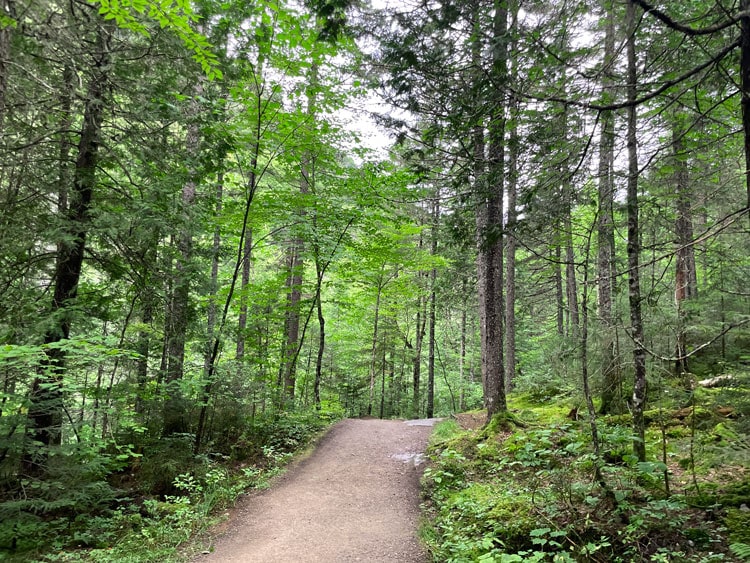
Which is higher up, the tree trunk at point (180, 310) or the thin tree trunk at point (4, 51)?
the thin tree trunk at point (4, 51)

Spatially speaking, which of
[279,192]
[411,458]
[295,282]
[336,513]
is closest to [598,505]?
[336,513]

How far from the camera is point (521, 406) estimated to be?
1210 centimetres

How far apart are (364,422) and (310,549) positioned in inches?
286

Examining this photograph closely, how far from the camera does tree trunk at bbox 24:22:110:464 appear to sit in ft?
16.8

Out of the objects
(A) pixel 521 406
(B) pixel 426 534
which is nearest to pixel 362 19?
(B) pixel 426 534

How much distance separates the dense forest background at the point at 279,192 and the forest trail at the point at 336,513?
4.85 feet

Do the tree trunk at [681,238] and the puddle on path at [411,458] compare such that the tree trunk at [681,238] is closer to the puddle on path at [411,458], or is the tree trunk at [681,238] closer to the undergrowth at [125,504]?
the puddle on path at [411,458]

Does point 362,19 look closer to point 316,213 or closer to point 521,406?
point 316,213

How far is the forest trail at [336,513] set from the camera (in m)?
4.78

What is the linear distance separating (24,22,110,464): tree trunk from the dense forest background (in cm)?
4

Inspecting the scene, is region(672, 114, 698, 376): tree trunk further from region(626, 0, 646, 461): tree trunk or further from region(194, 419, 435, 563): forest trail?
region(194, 419, 435, 563): forest trail

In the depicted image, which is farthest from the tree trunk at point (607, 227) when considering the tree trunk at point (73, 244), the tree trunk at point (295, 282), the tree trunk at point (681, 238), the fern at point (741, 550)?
the tree trunk at point (73, 244)

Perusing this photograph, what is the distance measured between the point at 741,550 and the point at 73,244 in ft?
25.5

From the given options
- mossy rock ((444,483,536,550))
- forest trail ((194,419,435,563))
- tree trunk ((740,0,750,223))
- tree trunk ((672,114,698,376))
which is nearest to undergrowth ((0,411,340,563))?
forest trail ((194,419,435,563))
